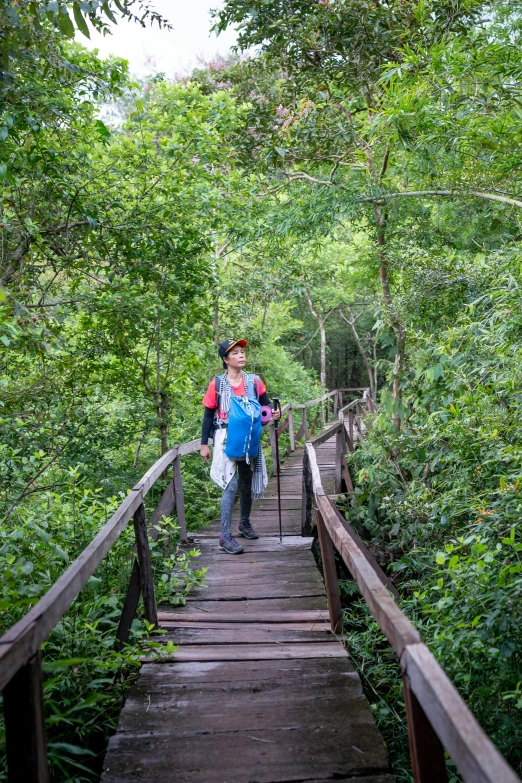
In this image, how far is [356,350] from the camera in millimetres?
31469

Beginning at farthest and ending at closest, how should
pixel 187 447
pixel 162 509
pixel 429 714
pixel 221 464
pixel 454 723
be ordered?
pixel 187 447, pixel 221 464, pixel 162 509, pixel 429 714, pixel 454 723

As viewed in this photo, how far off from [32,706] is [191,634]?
2018mm

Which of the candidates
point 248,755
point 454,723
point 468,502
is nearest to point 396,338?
point 468,502

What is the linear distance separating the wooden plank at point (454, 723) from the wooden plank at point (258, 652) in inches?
65.7

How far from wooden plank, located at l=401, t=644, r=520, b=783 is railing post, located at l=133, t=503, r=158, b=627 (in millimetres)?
2096

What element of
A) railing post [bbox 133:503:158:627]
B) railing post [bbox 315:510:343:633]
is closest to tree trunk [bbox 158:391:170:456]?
railing post [bbox 133:503:158:627]

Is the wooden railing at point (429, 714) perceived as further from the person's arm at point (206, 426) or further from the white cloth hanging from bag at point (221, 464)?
the person's arm at point (206, 426)

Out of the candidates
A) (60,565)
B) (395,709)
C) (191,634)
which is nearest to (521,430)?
(395,709)

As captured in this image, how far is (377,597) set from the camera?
2.17m

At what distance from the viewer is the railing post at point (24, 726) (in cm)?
178

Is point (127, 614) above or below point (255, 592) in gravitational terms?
above

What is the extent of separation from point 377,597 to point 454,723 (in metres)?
0.78

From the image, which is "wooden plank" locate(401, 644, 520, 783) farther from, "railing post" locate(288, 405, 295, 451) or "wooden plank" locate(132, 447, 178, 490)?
"railing post" locate(288, 405, 295, 451)

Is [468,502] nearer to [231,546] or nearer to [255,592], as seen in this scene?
[255,592]
